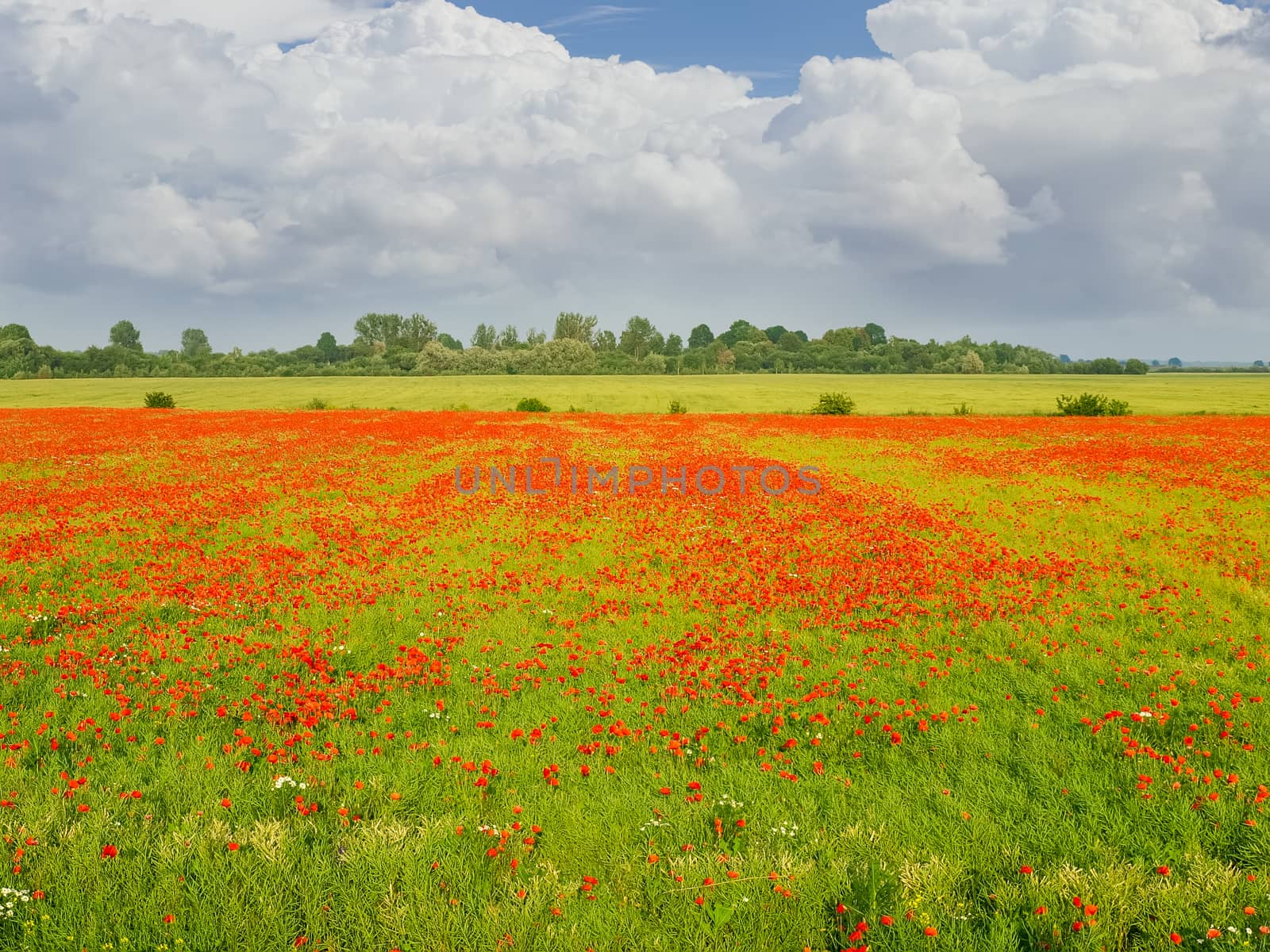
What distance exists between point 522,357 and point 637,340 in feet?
172

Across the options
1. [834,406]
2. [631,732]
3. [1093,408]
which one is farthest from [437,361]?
[631,732]

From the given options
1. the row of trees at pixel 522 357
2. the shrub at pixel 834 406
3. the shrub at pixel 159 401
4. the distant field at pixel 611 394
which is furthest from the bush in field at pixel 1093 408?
the row of trees at pixel 522 357

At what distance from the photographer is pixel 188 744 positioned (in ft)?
20.9

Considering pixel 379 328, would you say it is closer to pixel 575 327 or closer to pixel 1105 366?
pixel 575 327

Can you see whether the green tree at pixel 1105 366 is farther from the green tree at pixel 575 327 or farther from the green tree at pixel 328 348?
the green tree at pixel 328 348

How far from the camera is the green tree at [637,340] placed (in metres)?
182

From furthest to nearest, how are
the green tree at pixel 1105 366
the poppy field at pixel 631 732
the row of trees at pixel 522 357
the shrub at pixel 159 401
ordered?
the green tree at pixel 1105 366 → the row of trees at pixel 522 357 → the shrub at pixel 159 401 → the poppy field at pixel 631 732

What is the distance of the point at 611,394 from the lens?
252ft

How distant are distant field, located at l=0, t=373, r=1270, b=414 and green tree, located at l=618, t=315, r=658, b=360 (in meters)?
75.7

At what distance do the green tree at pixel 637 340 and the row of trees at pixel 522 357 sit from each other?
27 cm

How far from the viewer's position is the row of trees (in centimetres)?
12519

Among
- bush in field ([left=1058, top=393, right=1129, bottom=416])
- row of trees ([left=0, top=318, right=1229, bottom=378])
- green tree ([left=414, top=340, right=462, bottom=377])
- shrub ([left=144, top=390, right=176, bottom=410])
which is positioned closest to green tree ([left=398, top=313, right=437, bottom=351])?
row of trees ([left=0, top=318, right=1229, bottom=378])

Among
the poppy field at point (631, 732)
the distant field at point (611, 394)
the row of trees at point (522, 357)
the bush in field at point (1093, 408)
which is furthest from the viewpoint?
the row of trees at point (522, 357)

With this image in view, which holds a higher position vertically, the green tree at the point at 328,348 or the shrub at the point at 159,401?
the green tree at the point at 328,348
